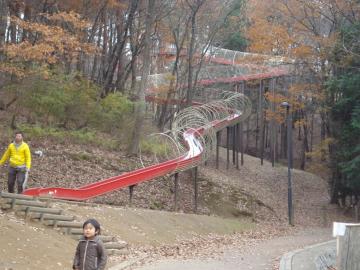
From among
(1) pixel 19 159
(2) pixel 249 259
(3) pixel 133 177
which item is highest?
(1) pixel 19 159

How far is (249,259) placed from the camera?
46.9ft

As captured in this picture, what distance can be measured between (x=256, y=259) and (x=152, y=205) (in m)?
8.69

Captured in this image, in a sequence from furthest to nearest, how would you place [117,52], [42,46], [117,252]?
[117,52]
[42,46]
[117,252]

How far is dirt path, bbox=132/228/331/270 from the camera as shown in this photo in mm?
12226

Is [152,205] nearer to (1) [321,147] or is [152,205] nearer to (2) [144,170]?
(2) [144,170]

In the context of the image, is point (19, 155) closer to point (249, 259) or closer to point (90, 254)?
point (249, 259)

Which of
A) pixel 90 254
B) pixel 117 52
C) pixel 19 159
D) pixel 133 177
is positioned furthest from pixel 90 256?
pixel 117 52

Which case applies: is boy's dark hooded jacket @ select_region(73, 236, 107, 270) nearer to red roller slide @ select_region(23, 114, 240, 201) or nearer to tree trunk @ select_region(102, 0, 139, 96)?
red roller slide @ select_region(23, 114, 240, 201)

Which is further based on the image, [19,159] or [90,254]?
[19,159]

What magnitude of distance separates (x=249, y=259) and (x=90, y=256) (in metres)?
8.25

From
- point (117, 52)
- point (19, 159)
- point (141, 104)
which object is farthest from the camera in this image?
point (117, 52)

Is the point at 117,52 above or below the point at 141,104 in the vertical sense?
above

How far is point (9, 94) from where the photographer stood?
71.2ft

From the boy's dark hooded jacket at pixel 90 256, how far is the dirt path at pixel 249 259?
4.80 metres
